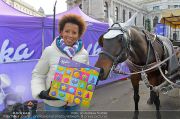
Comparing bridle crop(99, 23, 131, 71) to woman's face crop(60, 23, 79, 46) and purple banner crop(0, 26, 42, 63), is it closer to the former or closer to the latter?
woman's face crop(60, 23, 79, 46)

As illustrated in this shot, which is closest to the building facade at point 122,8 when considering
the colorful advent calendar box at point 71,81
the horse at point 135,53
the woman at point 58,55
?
the horse at point 135,53

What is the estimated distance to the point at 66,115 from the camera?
2.82 m

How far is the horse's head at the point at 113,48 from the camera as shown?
10.4ft

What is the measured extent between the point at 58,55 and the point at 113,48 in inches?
34.0

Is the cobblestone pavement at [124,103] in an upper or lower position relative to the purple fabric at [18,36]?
lower

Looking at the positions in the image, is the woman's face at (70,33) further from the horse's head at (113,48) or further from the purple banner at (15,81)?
the purple banner at (15,81)

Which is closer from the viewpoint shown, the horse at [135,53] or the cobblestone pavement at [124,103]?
the horse at [135,53]

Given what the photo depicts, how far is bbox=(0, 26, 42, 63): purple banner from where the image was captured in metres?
5.95

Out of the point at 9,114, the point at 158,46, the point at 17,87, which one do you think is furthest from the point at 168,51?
the point at 17,87

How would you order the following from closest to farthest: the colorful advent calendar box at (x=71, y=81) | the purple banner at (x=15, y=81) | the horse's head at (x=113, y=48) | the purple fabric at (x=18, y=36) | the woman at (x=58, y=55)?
the colorful advent calendar box at (x=71, y=81) < the woman at (x=58, y=55) < the horse's head at (x=113, y=48) < the purple banner at (x=15, y=81) < the purple fabric at (x=18, y=36)

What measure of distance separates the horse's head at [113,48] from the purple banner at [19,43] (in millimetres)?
3218

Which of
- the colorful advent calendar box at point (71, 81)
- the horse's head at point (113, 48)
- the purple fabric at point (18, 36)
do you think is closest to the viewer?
the colorful advent calendar box at point (71, 81)

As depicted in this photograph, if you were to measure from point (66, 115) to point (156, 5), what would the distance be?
326ft

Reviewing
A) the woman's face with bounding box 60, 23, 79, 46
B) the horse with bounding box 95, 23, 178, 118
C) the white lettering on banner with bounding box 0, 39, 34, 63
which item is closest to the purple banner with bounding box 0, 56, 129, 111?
the white lettering on banner with bounding box 0, 39, 34, 63
